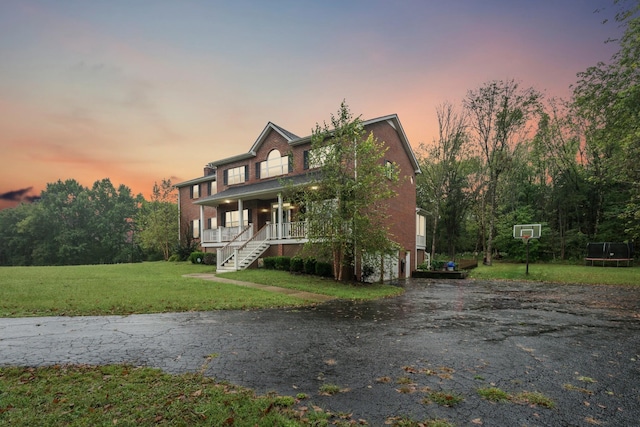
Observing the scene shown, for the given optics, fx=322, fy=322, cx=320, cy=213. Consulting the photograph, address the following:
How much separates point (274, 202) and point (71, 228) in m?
52.5

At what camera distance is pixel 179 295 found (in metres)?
11.3

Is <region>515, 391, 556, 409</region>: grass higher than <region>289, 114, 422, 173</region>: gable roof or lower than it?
lower

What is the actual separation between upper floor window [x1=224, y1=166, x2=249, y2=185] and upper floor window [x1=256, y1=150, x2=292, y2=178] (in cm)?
157

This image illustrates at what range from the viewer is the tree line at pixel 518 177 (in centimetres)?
3012

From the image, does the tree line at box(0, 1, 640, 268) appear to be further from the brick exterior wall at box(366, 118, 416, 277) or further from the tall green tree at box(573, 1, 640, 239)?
the brick exterior wall at box(366, 118, 416, 277)

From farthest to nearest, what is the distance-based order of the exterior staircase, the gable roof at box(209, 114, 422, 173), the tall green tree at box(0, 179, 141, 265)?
the tall green tree at box(0, 179, 141, 265), the gable roof at box(209, 114, 422, 173), the exterior staircase

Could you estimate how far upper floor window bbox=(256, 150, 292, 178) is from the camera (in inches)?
899

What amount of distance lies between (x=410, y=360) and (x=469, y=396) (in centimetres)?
139

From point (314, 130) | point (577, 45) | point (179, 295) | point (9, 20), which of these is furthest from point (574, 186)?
point (9, 20)

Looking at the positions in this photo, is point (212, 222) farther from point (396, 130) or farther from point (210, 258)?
point (396, 130)

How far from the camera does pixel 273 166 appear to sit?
77.4ft

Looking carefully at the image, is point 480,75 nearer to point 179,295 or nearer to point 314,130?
point 314,130

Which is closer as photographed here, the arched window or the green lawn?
the green lawn

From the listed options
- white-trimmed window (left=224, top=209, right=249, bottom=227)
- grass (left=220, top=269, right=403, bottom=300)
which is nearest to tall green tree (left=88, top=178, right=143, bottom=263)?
white-trimmed window (left=224, top=209, right=249, bottom=227)
